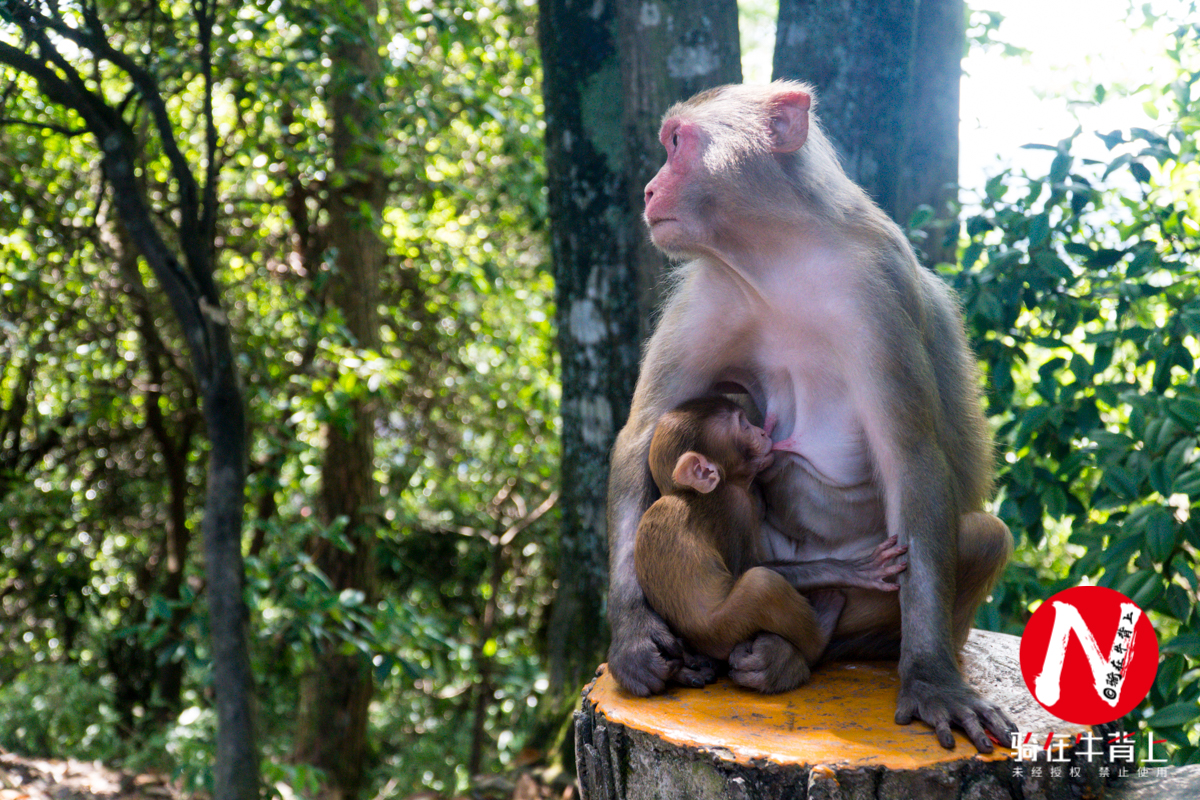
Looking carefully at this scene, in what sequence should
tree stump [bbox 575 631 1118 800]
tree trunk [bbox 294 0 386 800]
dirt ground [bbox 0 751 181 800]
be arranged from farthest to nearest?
tree trunk [bbox 294 0 386 800]
dirt ground [bbox 0 751 181 800]
tree stump [bbox 575 631 1118 800]

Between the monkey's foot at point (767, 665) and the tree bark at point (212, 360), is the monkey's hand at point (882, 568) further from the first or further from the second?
the tree bark at point (212, 360)

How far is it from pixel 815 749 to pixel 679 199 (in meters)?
1.35

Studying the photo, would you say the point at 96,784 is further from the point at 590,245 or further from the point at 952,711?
the point at 952,711

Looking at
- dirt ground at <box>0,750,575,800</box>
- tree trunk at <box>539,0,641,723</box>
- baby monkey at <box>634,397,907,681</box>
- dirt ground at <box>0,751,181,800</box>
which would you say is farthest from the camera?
dirt ground at <box>0,751,181,800</box>

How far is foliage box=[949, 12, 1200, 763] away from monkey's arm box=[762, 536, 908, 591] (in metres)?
0.84

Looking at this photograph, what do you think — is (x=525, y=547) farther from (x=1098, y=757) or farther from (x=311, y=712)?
(x=1098, y=757)

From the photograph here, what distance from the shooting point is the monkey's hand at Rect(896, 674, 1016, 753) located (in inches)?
74.9

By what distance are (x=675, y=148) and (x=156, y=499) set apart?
5666mm

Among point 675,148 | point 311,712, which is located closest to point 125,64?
point 675,148

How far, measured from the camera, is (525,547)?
736 cm

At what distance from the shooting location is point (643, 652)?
2.35 meters

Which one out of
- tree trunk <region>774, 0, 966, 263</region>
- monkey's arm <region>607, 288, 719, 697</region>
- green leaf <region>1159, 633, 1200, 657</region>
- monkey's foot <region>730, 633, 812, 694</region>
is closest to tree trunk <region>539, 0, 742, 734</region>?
tree trunk <region>774, 0, 966, 263</region>

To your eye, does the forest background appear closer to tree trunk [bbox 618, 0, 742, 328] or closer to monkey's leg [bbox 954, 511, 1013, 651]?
tree trunk [bbox 618, 0, 742, 328]

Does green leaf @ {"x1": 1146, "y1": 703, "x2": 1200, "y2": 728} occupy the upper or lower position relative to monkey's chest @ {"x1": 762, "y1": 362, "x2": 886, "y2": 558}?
lower
